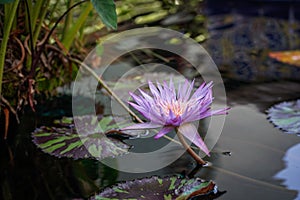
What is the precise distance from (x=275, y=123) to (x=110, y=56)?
2.58ft

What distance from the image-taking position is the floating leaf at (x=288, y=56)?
1889mm

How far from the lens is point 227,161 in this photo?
Result: 1.12 meters

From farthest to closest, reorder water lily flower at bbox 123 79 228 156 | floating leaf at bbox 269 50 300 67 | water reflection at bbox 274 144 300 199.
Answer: floating leaf at bbox 269 50 300 67 → water reflection at bbox 274 144 300 199 → water lily flower at bbox 123 79 228 156

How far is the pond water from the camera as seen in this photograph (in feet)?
3.39

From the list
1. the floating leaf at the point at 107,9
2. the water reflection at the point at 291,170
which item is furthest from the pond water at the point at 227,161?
the floating leaf at the point at 107,9

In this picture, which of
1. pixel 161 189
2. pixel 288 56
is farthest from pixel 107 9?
pixel 288 56

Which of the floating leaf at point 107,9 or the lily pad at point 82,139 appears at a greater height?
the floating leaf at point 107,9

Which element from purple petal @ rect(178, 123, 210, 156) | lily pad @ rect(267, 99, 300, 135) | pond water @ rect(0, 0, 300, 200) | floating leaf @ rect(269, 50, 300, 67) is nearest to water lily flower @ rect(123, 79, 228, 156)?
purple petal @ rect(178, 123, 210, 156)

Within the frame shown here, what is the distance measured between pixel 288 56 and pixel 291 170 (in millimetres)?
966

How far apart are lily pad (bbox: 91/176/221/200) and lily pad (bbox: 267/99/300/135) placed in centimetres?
37

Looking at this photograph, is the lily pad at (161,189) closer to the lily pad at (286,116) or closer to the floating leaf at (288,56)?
the lily pad at (286,116)

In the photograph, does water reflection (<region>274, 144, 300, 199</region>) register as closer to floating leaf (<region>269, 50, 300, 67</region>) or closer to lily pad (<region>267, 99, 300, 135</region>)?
lily pad (<region>267, 99, 300, 135</region>)

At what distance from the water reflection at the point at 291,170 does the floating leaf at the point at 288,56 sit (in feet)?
2.50

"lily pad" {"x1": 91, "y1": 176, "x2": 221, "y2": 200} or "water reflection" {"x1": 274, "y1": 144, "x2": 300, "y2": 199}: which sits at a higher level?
"lily pad" {"x1": 91, "y1": 176, "x2": 221, "y2": 200}
